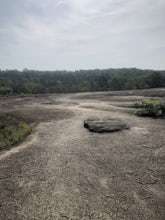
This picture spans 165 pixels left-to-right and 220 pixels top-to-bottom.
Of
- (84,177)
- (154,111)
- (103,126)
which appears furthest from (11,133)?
(154,111)

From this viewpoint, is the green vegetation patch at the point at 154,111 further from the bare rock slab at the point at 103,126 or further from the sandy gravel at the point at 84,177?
the sandy gravel at the point at 84,177

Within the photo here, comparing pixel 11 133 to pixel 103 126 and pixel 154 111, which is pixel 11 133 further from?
pixel 154 111

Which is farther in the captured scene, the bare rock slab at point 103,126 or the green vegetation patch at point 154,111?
the green vegetation patch at point 154,111

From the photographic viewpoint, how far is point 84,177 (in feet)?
27.7

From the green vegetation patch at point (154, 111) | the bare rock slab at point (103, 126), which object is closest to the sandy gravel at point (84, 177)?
the bare rock slab at point (103, 126)

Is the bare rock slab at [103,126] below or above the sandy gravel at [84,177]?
above

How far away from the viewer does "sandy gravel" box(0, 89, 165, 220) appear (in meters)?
6.57

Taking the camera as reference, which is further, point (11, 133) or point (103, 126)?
point (103, 126)

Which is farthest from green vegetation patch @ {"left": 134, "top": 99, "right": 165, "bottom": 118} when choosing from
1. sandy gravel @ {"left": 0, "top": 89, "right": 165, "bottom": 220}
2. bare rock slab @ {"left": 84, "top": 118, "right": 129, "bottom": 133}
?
sandy gravel @ {"left": 0, "top": 89, "right": 165, "bottom": 220}

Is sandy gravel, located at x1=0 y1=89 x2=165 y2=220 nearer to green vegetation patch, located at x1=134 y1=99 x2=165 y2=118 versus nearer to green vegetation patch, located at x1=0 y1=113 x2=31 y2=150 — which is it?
green vegetation patch, located at x1=0 y1=113 x2=31 y2=150

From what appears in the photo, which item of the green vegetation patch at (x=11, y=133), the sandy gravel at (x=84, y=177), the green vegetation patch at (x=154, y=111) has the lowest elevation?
the sandy gravel at (x=84, y=177)

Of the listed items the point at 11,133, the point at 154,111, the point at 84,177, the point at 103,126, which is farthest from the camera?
the point at 154,111

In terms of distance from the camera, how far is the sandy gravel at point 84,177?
259 inches

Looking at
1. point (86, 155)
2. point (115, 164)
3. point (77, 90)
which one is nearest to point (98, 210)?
point (115, 164)
